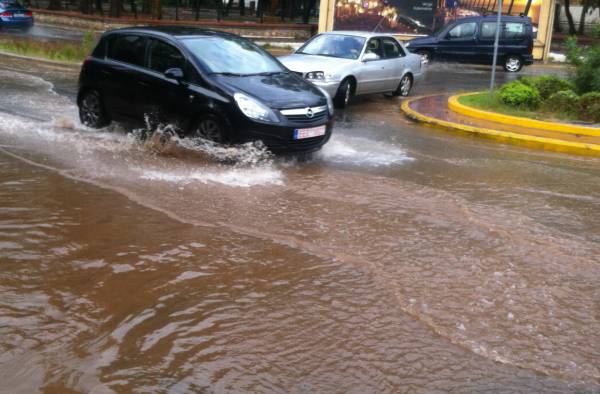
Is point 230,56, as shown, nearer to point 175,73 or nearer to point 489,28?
point 175,73

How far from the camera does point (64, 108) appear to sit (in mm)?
12578

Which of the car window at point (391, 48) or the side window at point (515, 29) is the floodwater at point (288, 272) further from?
the side window at point (515, 29)

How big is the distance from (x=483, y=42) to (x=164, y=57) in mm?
17516

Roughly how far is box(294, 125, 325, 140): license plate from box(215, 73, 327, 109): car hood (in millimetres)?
304

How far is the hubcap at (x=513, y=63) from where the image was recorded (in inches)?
971

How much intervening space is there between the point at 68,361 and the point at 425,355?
215 centimetres

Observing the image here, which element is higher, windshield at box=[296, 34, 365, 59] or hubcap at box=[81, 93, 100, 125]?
windshield at box=[296, 34, 365, 59]

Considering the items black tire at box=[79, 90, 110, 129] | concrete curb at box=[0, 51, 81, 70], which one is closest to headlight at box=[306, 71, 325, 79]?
black tire at box=[79, 90, 110, 129]

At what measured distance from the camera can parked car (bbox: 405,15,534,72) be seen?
24.4 m

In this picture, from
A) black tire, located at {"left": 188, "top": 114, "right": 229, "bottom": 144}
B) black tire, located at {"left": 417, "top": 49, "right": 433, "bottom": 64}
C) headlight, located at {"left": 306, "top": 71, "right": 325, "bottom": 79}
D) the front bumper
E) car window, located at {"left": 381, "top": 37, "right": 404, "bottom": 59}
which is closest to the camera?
the front bumper

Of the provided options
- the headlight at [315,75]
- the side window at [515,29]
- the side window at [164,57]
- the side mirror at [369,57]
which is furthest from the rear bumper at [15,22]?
the side window at [164,57]

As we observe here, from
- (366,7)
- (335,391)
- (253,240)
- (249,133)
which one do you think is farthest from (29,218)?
(366,7)

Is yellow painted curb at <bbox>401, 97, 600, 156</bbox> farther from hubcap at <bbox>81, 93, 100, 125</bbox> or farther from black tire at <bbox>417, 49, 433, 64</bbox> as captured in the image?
black tire at <bbox>417, 49, 433, 64</bbox>

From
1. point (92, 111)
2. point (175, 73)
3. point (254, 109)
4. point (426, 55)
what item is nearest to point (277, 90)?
point (254, 109)
